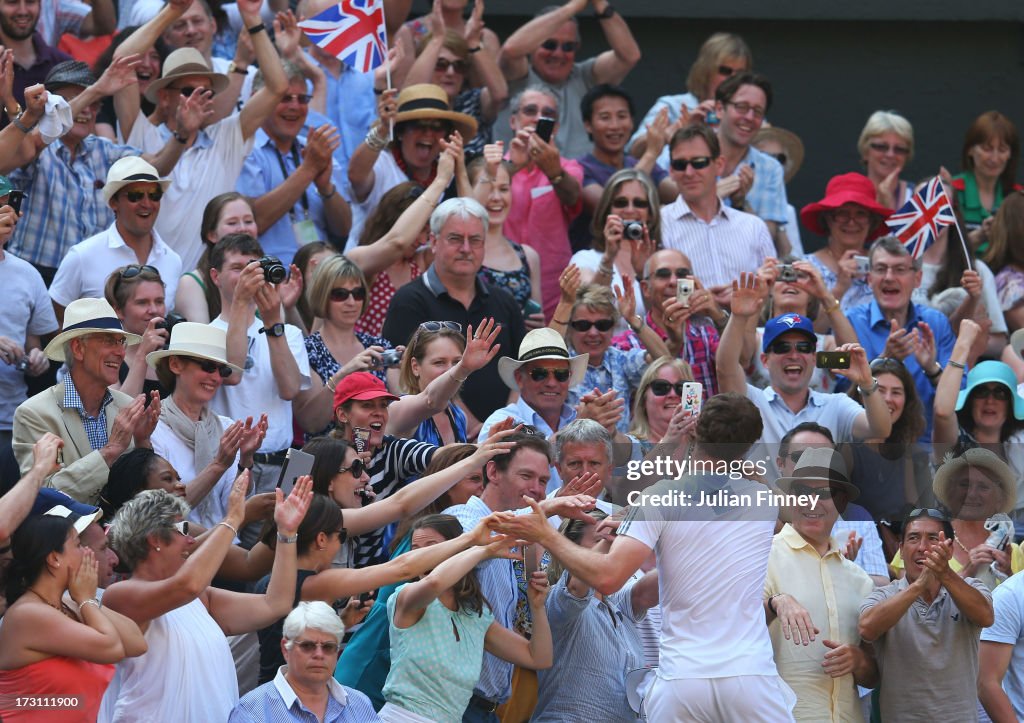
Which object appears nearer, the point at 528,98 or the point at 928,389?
the point at 928,389

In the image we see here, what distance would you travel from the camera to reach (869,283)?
10.6 m

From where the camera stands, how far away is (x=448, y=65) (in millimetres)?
12008

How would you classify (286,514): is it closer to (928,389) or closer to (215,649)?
(215,649)

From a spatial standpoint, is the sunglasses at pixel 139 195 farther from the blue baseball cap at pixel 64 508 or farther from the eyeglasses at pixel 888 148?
the eyeglasses at pixel 888 148

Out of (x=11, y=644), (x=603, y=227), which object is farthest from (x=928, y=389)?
(x=11, y=644)

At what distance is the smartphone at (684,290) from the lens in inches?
366

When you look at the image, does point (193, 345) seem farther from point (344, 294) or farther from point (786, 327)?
point (786, 327)

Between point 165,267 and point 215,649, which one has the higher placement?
point 165,267

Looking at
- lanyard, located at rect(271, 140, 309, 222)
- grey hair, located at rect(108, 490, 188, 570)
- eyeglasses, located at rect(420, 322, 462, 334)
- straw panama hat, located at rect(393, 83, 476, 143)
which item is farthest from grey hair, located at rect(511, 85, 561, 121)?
grey hair, located at rect(108, 490, 188, 570)

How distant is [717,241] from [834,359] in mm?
2159

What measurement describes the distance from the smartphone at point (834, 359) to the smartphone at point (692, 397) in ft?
2.69

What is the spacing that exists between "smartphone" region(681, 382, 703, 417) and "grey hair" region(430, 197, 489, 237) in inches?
66.3

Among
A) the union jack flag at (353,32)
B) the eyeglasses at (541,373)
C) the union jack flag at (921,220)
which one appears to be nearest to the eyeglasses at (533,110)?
the union jack flag at (353,32)

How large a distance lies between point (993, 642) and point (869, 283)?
10.8ft
